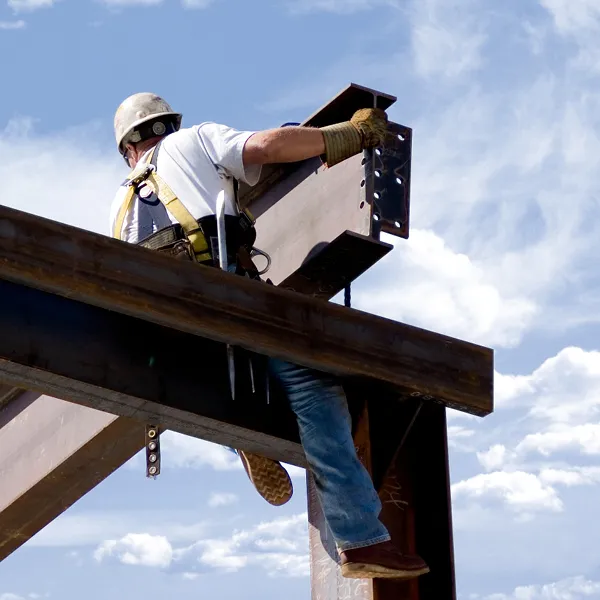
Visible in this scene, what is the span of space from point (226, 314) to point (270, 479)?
1569 mm

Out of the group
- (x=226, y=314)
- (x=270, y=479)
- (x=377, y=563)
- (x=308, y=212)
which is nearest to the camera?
(x=226, y=314)

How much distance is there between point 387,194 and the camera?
7.23m

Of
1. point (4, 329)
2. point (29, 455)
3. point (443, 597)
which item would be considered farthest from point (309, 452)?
point (29, 455)

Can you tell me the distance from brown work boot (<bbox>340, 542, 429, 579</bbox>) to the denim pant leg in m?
0.03

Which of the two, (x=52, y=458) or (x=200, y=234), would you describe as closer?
(x=200, y=234)

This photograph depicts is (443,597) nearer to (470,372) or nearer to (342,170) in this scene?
(470,372)

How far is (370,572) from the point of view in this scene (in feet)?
19.7

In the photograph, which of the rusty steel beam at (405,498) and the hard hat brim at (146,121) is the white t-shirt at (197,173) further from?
the rusty steel beam at (405,498)

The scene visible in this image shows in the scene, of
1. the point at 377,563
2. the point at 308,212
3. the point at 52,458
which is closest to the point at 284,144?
the point at 308,212

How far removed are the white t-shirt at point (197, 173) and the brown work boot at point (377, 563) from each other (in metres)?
1.72

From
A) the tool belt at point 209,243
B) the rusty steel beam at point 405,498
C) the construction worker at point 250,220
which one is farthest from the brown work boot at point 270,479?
the tool belt at point 209,243

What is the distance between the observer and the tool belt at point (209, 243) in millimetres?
6648

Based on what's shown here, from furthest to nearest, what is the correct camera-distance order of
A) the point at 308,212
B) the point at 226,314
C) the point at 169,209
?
the point at 308,212 → the point at 169,209 → the point at 226,314

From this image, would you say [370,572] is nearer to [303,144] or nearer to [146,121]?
[303,144]
